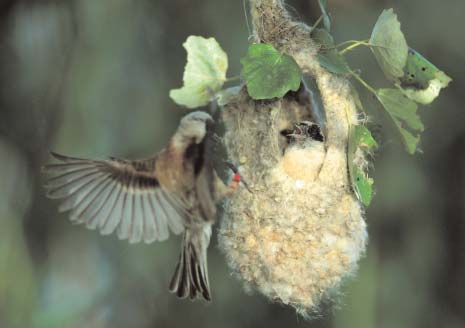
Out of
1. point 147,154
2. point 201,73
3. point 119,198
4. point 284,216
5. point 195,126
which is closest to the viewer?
point 195,126

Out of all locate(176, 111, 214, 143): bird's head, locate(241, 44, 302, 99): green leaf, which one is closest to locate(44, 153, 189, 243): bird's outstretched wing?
locate(176, 111, 214, 143): bird's head

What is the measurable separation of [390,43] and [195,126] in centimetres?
59

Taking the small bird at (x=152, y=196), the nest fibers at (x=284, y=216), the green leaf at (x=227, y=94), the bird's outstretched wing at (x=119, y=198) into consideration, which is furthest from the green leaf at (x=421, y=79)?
the bird's outstretched wing at (x=119, y=198)

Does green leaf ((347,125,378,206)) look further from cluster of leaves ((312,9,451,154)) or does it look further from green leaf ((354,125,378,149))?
cluster of leaves ((312,9,451,154))

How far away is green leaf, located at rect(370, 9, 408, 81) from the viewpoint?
1.92 meters

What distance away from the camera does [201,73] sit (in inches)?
73.5

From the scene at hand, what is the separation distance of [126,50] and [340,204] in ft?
5.99

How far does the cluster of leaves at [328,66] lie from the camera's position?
6.11 ft

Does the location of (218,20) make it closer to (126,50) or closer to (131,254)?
(126,50)

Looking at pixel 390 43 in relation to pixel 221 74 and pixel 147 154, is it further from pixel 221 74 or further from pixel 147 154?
pixel 147 154

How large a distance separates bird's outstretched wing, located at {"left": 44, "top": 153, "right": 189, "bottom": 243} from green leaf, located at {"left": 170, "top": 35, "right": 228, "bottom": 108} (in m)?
0.20

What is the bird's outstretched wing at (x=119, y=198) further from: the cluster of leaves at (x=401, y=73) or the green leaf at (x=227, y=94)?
the cluster of leaves at (x=401, y=73)

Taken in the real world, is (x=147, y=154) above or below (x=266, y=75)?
below

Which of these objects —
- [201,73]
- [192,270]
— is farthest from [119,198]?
[201,73]
